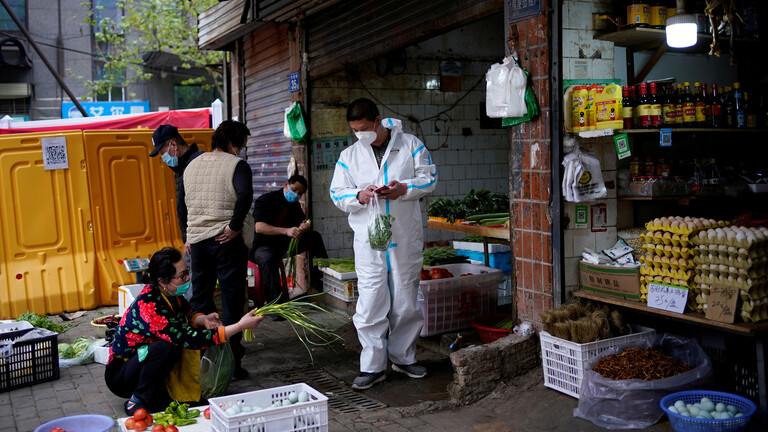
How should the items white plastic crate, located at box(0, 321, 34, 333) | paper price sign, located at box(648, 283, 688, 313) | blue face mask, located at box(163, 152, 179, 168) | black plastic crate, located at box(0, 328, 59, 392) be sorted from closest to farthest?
paper price sign, located at box(648, 283, 688, 313), black plastic crate, located at box(0, 328, 59, 392), white plastic crate, located at box(0, 321, 34, 333), blue face mask, located at box(163, 152, 179, 168)

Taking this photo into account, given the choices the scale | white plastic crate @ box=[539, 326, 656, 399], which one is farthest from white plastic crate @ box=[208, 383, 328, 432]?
the scale

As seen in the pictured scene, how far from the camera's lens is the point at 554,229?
5316mm

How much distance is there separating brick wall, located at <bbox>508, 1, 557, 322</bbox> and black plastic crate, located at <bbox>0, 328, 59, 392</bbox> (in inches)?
158

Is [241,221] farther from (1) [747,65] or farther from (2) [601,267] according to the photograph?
(1) [747,65]

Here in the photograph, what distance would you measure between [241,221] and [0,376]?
2.36 meters

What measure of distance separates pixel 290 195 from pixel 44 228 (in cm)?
334

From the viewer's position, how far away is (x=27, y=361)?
19.5 feet

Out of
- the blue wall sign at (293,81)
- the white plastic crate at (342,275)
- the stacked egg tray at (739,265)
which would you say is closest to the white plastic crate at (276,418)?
the stacked egg tray at (739,265)

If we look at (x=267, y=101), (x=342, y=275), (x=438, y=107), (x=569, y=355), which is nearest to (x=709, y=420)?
(x=569, y=355)

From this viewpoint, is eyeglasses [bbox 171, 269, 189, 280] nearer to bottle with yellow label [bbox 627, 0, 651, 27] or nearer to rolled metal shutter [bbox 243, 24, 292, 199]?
bottle with yellow label [bbox 627, 0, 651, 27]

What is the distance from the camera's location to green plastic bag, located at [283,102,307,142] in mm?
9156

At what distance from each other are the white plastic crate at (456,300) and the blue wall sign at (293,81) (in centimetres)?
392

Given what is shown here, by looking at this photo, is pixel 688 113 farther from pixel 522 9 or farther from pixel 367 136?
pixel 367 136

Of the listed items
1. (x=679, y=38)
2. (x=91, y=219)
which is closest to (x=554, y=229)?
(x=679, y=38)
